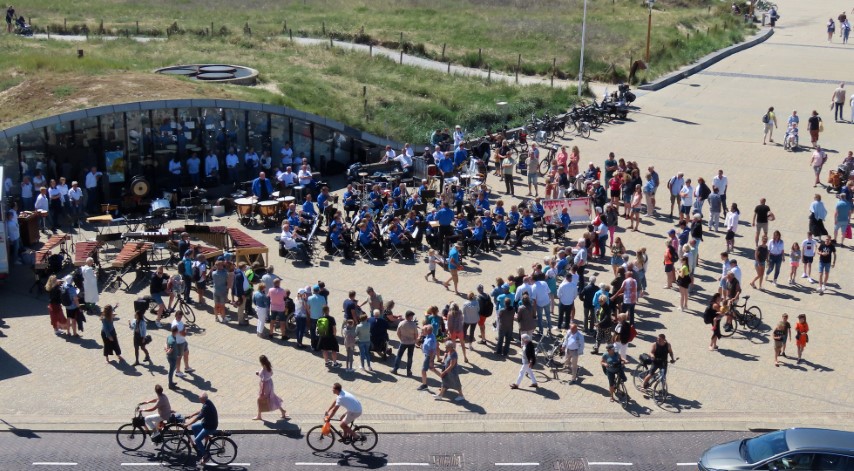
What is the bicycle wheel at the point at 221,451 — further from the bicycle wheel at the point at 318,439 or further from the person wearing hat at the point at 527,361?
the person wearing hat at the point at 527,361

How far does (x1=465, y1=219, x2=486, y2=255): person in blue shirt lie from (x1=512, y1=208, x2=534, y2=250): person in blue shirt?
3.41 feet

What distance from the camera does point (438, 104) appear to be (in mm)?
45219

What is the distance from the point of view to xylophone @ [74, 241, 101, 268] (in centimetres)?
2661

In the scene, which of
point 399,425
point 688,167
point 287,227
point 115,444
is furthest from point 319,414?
point 688,167

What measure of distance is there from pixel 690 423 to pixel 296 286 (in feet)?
33.9

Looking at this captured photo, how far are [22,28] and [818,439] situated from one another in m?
49.9

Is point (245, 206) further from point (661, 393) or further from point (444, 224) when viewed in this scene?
point (661, 393)

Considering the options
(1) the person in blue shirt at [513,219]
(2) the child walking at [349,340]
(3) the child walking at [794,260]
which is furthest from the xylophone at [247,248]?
(3) the child walking at [794,260]

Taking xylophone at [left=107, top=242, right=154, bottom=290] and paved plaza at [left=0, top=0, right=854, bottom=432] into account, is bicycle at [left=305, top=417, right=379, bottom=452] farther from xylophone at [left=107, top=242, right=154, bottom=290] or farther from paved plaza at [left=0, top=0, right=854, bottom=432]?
xylophone at [left=107, top=242, right=154, bottom=290]

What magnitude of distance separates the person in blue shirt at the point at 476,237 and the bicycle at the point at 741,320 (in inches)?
270

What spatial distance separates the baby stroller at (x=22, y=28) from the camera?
57.2m

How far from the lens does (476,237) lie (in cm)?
2884

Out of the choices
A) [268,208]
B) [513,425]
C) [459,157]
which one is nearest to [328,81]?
[459,157]

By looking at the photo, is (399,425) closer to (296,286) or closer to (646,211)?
(296,286)
